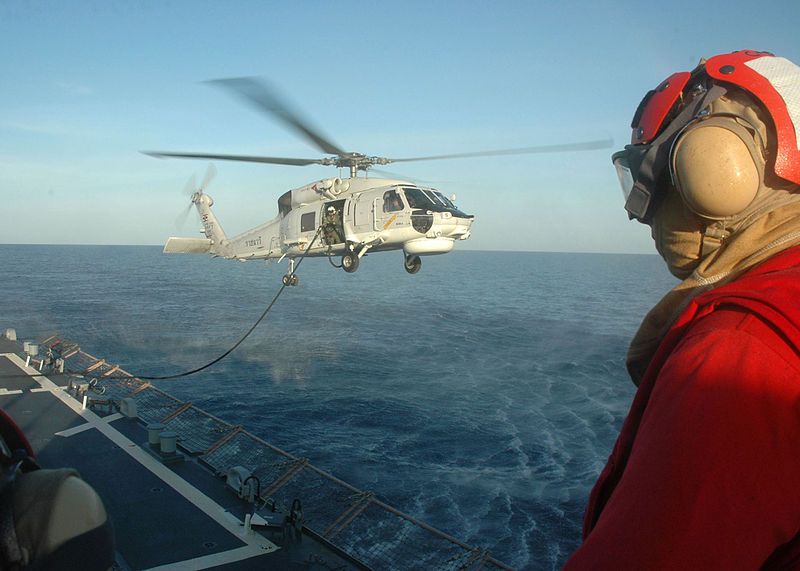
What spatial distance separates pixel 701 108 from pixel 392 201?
13.6 m

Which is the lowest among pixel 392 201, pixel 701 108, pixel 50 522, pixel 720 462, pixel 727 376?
pixel 50 522

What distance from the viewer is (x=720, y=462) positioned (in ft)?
2.82

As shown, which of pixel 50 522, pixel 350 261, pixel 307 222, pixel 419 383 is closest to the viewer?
pixel 50 522

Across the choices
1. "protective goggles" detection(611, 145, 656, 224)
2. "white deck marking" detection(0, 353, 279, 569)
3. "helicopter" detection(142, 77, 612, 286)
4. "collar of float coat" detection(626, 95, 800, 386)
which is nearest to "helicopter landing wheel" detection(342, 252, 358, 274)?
"helicopter" detection(142, 77, 612, 286)

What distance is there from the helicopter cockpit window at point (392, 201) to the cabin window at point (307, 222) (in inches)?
99.7

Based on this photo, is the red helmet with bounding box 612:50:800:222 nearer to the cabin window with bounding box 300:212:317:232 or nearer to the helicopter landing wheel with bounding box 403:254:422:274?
the helicopter landing wheel with bounding box 403:254:422:274

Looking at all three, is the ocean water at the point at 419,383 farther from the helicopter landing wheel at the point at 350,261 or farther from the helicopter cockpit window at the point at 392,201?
the helicopter cockpit window at the point at 392,201

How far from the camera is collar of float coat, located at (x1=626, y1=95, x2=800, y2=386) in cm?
136

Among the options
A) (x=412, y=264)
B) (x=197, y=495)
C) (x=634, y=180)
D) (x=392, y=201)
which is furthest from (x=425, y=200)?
(x=634, y=180)

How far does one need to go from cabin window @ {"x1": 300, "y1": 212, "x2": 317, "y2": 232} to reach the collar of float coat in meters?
15.1

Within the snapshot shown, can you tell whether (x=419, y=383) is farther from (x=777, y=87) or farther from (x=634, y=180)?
(x=777, y=87)

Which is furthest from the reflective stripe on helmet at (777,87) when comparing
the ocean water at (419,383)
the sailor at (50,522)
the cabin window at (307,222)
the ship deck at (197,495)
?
the ocean water at (419,383)

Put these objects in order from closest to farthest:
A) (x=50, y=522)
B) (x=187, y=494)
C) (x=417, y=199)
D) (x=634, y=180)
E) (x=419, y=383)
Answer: (x=50, y=522)
(x=634, y=180)
(x=187, y=494)
(x=417, y=199)
(x=419, y=383)

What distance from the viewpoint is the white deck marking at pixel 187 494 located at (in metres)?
10.2
